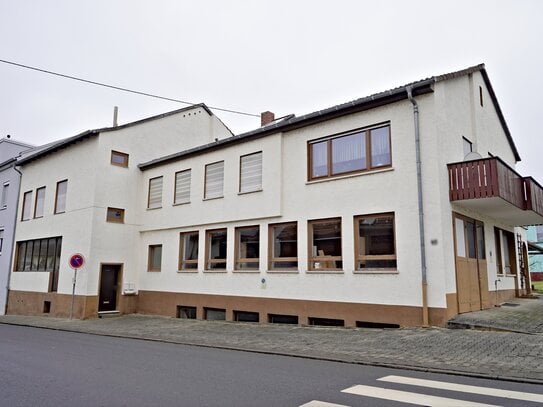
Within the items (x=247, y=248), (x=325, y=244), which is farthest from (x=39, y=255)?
(x=325, y=244)

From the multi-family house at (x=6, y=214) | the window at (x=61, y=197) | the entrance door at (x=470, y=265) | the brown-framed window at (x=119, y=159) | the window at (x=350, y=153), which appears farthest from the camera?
the multi-family house at (x=6, y=214)

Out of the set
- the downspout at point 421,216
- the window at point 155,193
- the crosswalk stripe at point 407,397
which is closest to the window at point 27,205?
the window at point 155,193

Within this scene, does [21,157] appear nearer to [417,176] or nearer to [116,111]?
[116,111]

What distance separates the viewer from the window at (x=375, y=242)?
12617mm

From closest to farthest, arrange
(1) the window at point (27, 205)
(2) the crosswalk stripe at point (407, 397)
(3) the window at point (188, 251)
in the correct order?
(2) the crosswalk stripe at point (407, 397) → (3) the window at point (188, 251) → (1) the window at point (27, 205)

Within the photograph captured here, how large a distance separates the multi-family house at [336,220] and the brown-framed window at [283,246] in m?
0.05

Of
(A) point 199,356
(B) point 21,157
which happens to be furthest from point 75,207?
→ (A) point 199,356

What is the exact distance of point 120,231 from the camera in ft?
65.9

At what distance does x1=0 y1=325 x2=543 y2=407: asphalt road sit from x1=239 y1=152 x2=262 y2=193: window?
25.1ft

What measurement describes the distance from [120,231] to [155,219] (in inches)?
64.5

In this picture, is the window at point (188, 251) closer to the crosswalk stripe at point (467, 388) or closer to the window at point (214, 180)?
the window at point (214, 180)

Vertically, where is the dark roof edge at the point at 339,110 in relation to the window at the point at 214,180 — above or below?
above

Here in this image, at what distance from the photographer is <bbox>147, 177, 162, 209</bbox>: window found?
802 inches

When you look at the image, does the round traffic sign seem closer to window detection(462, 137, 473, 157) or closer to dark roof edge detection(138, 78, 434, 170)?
dark roof edge detection(138, 78, 434, 170)
